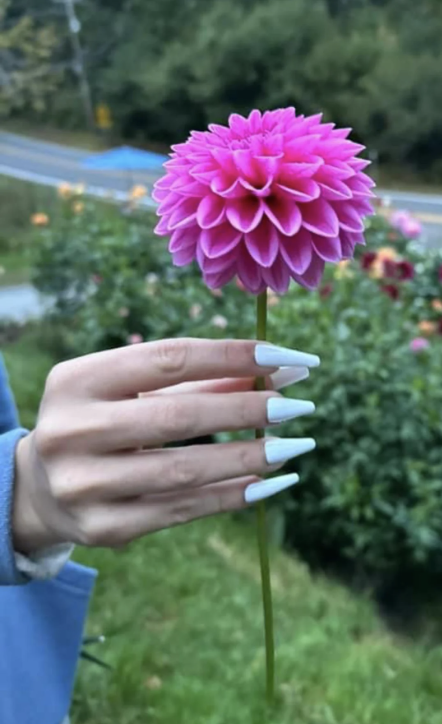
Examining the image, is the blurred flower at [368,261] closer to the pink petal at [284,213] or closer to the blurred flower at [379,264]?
the blurred flower at [379,264]

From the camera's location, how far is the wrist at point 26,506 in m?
0.63

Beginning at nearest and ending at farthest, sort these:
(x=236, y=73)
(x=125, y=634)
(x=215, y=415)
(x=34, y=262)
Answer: (x=215, y=415)
(x=125, y=634)
(x=34, y=262)
(x=236, y=73)

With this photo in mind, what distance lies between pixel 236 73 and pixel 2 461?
18872 millimetres

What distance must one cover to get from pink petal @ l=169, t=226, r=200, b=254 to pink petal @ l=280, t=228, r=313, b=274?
58 mm

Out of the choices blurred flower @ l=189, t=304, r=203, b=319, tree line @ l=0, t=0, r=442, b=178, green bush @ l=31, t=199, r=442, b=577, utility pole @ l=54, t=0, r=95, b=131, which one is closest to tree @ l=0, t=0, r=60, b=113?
tree line @ l=0, t=0, r=442, b=178

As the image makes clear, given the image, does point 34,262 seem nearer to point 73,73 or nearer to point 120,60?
point 120,60

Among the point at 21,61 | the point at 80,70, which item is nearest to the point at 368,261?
the point at 21,61

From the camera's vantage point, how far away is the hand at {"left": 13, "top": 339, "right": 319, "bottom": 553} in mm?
567

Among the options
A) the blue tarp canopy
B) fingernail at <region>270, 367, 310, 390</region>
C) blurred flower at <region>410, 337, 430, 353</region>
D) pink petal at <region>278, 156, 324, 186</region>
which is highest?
the blue tarp canopy

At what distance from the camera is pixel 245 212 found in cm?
53

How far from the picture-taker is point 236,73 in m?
18.4

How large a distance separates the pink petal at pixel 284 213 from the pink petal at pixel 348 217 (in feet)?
0.11

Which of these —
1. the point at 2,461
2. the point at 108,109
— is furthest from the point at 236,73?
the point at 2,461

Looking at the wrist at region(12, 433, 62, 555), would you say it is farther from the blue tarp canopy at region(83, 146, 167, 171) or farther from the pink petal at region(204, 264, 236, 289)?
the blue tarp canopy at region(83, 146, 167, 171)
